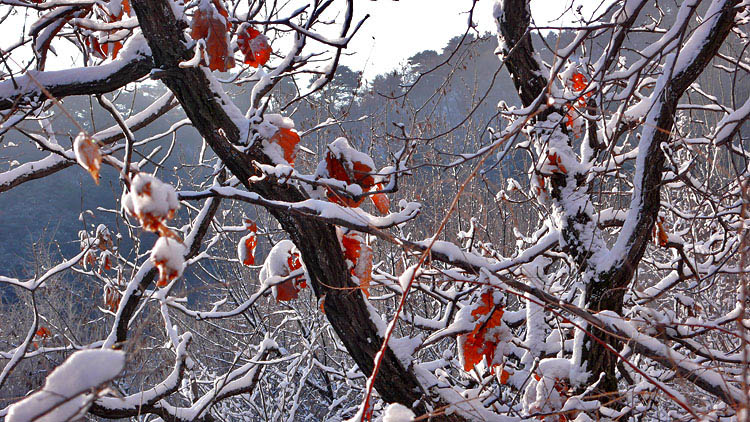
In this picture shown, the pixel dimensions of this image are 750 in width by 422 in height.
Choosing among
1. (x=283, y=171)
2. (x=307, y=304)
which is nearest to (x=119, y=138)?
(x=283, y=171)

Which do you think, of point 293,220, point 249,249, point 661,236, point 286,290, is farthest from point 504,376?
point 249,249

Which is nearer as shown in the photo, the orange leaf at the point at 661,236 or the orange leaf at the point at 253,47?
the orange leaf at the point at 253,47

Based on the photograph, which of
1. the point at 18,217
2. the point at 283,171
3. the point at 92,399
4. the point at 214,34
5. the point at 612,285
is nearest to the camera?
the point at 92,399

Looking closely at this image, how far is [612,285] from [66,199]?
23624mm

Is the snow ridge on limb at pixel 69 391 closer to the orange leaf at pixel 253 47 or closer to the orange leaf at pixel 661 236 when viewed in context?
the orange leaf at pixel 253 47

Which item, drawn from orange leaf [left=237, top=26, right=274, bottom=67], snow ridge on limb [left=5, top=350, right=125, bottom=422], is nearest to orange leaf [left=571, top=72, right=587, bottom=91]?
orange leaf [left=237, top=26, right=274, bottom=67]

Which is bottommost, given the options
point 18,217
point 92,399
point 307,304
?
point 92,399

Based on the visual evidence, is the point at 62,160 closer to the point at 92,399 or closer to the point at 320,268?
the point at 320,268

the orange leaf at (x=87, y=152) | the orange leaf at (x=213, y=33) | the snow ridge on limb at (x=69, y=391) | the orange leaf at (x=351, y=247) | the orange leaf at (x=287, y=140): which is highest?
the orange leaf at (x=213, y=33)

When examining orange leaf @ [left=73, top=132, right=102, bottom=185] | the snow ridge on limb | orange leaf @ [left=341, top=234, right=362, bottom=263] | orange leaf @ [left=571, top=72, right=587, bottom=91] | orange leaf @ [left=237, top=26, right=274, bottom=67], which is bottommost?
the snow ridge on limb

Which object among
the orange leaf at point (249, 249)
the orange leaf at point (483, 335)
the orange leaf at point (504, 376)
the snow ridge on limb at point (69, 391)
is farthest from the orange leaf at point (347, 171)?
the orange leaf at point (504, 376)

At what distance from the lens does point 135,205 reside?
27.2 inches

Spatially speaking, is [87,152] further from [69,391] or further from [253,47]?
[253,47]

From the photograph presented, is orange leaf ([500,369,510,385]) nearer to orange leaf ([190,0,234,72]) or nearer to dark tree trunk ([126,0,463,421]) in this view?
dark tree trunk ([126,0,463,421])
